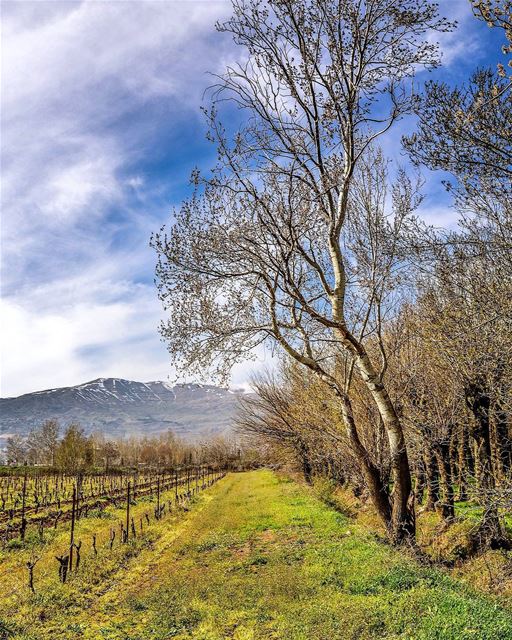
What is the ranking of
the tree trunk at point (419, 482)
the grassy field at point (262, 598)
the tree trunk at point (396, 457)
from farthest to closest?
the tree trunk at point (419, 482) < the tree trunk at point (396, 457) < the grassy field at point (262, 598)

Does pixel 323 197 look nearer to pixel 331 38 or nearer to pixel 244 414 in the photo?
pixel 331 38

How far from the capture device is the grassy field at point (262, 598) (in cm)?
764

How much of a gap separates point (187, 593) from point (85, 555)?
21.7ft

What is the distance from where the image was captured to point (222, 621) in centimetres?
852

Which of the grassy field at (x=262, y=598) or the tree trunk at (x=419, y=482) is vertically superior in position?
the tree trunk at (x=419, y=482)

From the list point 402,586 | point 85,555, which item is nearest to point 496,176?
point 402,586

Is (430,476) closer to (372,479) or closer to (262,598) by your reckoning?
(372,479)

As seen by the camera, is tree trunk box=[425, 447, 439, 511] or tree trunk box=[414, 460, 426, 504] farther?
tree trunk box=[425, 447, 439, 511]

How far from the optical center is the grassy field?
764cm

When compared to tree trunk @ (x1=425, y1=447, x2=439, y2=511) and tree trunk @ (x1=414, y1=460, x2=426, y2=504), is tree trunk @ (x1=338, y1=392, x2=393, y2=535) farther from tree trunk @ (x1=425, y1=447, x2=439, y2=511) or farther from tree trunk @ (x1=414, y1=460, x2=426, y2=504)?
tree trunk @ (x1=425, y1=447, x2=439, y2=511)

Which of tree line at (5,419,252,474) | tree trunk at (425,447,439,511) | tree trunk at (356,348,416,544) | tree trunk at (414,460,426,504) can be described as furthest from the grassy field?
tree line at (5,419,252,474)

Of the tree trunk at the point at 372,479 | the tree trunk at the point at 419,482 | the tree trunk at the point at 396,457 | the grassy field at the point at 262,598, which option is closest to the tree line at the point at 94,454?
the tree trunk at the point at 419,482

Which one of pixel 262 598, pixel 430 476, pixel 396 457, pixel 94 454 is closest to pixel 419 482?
pixel 430 476

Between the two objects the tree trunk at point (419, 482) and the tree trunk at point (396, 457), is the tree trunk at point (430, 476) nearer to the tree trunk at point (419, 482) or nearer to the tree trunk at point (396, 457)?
the tree trunk at point (419, 482)
